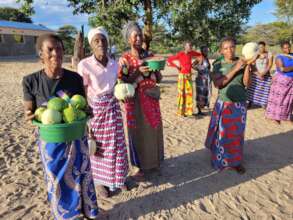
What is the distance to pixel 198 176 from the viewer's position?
12.5 ft

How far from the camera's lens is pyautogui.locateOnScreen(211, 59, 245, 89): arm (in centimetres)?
327

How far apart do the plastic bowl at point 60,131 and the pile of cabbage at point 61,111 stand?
33 mm

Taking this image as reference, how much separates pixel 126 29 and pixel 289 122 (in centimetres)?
470

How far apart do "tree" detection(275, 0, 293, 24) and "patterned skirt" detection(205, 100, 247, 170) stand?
33624mm

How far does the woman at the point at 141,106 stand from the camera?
125 inches

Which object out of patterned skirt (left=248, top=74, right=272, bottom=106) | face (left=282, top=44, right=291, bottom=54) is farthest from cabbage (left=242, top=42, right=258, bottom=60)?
patterned skirt (left=248, top=74, right=272, bottom=106)

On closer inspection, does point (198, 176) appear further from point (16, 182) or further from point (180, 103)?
point (180, 103)

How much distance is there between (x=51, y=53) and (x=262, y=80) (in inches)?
252

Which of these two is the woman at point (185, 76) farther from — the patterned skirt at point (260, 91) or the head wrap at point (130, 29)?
the head wrap at point (130, 29)

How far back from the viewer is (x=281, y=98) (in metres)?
6.08

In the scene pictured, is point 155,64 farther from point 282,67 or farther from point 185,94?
point 282,67

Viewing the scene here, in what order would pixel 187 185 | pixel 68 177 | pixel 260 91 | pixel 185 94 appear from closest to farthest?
pixel 68 177
pixel 187 185
pixel 185 94
pixel 260 91

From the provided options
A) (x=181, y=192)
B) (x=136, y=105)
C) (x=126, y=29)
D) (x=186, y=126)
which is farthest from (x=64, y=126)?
(x=186, y=126)

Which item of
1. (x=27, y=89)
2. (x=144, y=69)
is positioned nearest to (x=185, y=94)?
(x=144, y=69)
